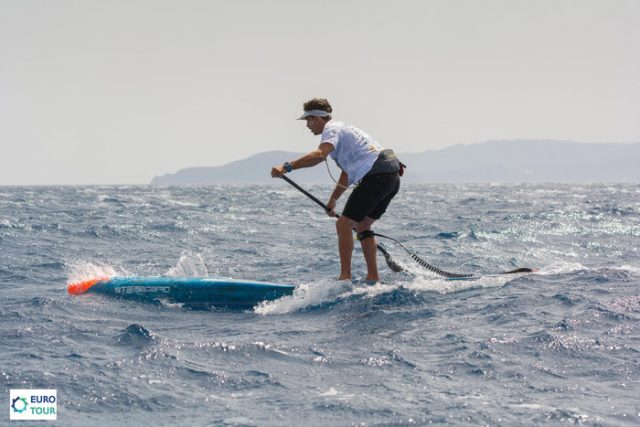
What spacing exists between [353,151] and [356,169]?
0.66 ft

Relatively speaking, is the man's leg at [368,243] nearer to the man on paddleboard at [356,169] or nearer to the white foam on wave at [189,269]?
the man on paddleboard at [356,169]

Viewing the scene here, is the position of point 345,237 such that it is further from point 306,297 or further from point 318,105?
point 318,105

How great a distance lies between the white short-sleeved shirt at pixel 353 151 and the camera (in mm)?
7691

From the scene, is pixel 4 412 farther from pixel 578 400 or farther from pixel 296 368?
pixel 578 400

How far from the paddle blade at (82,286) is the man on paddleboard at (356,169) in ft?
9.86

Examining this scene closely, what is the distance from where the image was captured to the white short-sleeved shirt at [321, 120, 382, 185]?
769 centimetres

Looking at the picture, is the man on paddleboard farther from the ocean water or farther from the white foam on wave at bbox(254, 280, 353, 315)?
the ocean water

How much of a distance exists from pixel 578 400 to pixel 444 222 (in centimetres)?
1946

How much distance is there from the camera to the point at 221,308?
7.77 metres

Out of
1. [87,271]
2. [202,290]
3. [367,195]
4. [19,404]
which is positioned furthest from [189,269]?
[19,404]

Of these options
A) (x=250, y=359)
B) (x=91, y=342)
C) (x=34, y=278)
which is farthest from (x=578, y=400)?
(x=34, y=278)

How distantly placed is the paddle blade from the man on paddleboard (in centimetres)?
301

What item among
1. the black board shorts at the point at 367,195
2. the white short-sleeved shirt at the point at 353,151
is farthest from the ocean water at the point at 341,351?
the white short-sleeved shirt at the point at 353,151

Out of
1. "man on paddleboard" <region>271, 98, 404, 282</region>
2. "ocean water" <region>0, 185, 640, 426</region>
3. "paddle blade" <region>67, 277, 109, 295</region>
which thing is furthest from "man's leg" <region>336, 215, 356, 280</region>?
"paddle blade" <region>67, 277, 109, 295</region>
